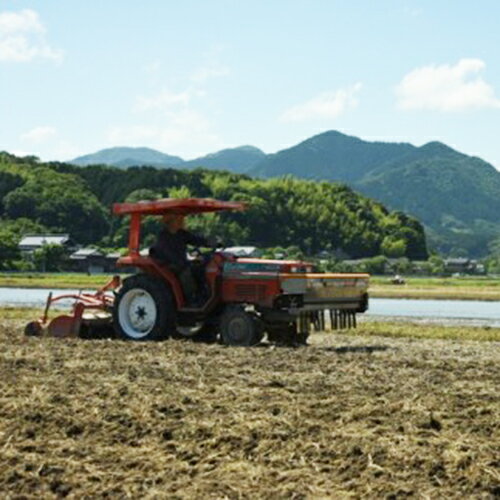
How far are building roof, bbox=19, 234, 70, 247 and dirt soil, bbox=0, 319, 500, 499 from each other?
10691 centimetres

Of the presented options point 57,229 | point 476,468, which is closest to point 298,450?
point 476,468

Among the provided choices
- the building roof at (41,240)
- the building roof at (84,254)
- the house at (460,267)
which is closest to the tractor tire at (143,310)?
the building roof at (84,254)

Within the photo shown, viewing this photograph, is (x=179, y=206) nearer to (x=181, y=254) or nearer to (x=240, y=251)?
(x=181, y=254)

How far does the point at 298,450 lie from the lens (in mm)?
6855

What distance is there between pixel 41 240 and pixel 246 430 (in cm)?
11310

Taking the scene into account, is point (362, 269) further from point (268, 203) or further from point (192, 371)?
point (192, 371)

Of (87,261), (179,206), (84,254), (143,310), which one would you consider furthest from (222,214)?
(179,206)

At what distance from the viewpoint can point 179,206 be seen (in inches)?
583

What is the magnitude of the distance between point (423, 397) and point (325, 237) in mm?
140262

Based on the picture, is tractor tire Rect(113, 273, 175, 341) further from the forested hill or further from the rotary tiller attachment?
the forested hill

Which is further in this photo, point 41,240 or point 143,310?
point 41,240

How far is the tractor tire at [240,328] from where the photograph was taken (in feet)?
46.0

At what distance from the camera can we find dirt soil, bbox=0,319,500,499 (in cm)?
623

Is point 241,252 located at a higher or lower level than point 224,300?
higher
